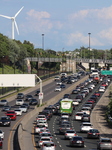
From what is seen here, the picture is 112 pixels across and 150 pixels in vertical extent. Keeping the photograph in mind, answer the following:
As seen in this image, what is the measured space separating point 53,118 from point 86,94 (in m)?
40.4

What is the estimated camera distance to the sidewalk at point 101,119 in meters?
64.3

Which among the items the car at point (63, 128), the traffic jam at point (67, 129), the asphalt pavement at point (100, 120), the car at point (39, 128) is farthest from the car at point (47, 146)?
the car at point (63, 128)

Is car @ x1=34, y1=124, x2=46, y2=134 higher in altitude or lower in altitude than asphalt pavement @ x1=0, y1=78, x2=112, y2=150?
higher

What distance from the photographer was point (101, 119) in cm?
7981

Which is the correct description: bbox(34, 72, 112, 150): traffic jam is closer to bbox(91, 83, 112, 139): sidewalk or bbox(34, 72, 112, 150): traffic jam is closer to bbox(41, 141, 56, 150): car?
bbox(41, 141, 56, 150): car

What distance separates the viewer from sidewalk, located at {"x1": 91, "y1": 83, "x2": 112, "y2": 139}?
6432cm

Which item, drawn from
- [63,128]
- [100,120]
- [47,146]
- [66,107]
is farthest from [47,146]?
[66,107]

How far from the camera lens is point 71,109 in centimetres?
8644

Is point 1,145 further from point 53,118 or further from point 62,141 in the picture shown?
point 53,118

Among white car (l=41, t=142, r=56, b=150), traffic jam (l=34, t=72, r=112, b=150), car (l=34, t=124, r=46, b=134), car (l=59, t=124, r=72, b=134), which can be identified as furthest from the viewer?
car (l=59, t=124, r=72, b=134)

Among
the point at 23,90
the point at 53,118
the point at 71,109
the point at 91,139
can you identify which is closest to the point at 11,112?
the point at 53,118

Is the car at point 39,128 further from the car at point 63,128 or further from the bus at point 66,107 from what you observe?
the bus at point 66,107

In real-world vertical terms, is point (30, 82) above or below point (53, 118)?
above

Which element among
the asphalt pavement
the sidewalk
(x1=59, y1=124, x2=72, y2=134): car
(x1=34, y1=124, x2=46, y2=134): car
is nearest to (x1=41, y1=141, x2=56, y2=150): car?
the asphalt pavement
